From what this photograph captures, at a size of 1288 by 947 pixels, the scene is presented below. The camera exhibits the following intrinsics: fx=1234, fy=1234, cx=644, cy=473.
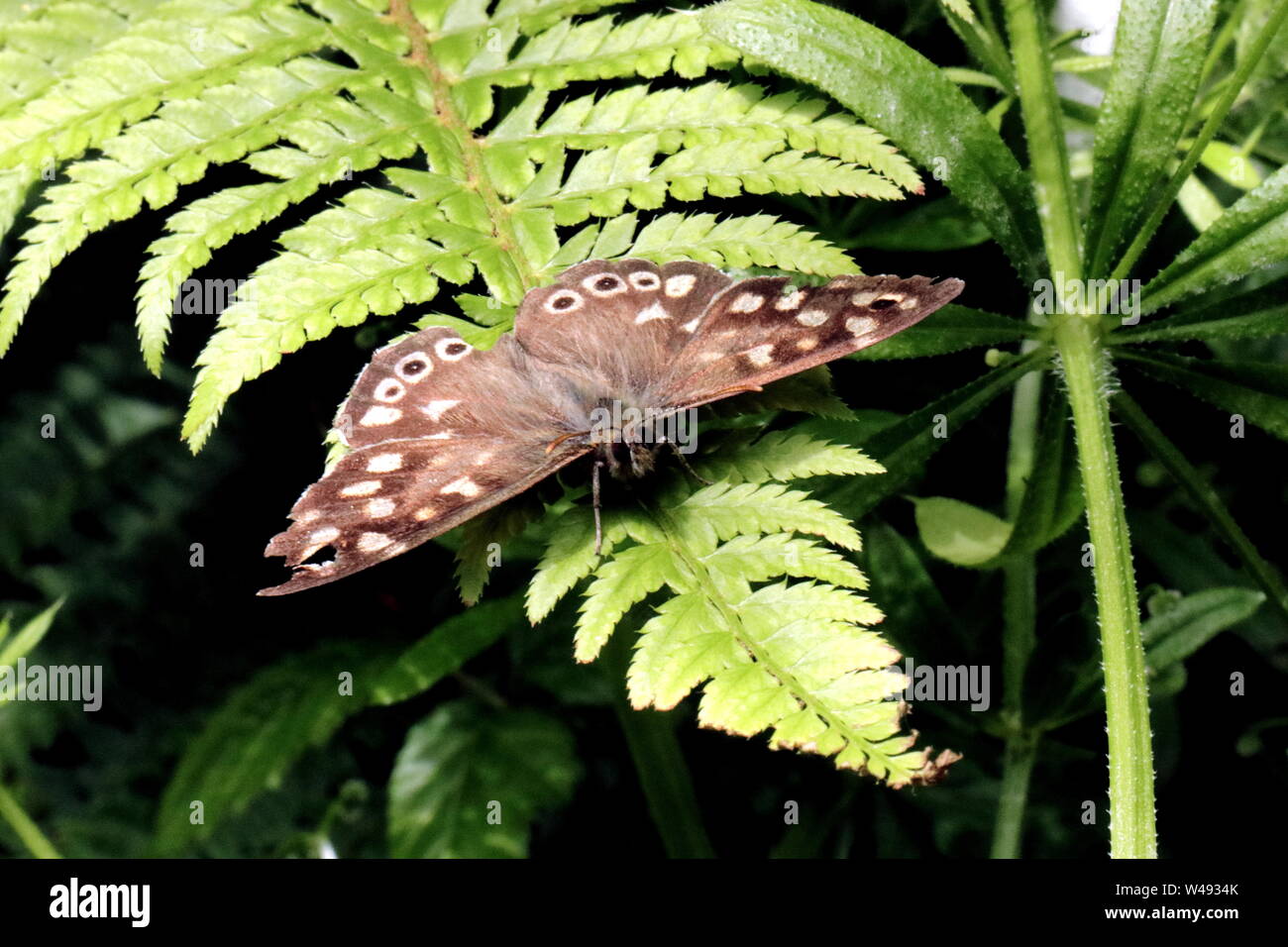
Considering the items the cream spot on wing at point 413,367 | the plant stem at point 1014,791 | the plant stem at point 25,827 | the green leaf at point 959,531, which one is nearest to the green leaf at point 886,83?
the green leaf at point 959,531

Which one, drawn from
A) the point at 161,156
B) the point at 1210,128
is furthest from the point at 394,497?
the point at 1210,128

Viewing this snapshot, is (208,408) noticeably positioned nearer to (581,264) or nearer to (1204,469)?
(581,264)

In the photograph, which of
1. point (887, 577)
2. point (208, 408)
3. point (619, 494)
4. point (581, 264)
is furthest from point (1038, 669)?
point (208, 408)

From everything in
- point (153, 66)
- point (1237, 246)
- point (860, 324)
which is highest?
point (153, 66)

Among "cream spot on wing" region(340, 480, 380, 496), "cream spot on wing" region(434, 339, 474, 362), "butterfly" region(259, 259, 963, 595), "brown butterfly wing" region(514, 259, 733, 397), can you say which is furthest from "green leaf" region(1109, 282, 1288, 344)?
"cream spot on wing" region(340, 480, 380, 496)

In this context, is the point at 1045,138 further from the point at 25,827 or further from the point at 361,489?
the point at 25,827

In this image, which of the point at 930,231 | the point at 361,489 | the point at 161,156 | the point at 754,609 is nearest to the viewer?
the point at 754,609

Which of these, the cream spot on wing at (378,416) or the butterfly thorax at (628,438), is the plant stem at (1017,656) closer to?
the butterfly thorax at (628,438)
